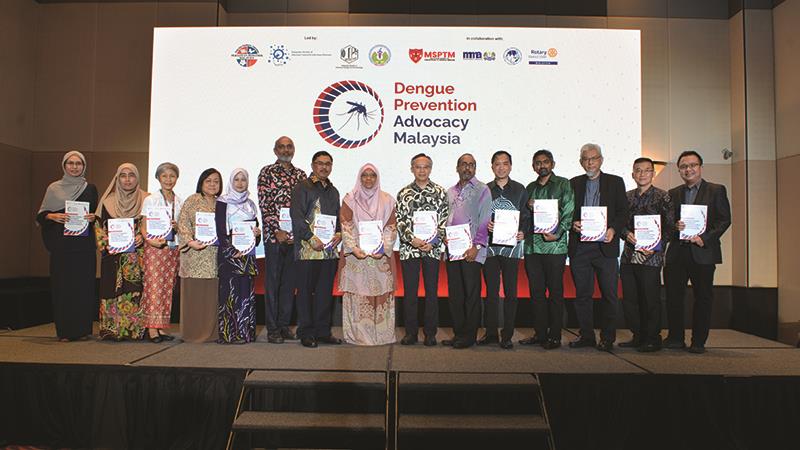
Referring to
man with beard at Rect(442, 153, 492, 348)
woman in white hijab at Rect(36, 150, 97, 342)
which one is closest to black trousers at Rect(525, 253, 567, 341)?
man with beard at Rect(442, 153, 492, 348)

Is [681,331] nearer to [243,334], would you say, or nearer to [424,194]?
[424,194]

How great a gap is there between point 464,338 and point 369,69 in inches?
117

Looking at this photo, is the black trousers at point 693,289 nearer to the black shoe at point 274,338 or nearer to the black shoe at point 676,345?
the black shoe at point 676,345

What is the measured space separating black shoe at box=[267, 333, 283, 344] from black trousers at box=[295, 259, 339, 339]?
0.17 meters

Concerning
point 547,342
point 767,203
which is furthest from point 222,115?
point 767,203

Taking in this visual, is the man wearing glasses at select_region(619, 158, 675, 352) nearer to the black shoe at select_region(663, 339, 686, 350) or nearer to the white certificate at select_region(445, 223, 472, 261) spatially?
the black shoe at select_region(663, 339, 686, 350)

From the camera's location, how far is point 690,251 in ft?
13.1

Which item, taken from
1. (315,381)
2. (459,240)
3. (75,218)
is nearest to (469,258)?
(459,240)

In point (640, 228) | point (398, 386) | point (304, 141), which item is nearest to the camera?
point (398, 386)

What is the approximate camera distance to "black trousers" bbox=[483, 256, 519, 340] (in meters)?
4.09

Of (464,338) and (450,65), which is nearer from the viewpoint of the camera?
(464,338)

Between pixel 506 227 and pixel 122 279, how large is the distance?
9.96 feet

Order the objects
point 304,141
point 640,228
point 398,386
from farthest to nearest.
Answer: point 304,141
point 640,228
point 398,386

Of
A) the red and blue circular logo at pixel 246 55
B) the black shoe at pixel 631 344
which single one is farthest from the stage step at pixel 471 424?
the red and blue circular logo at pixel 246 55
